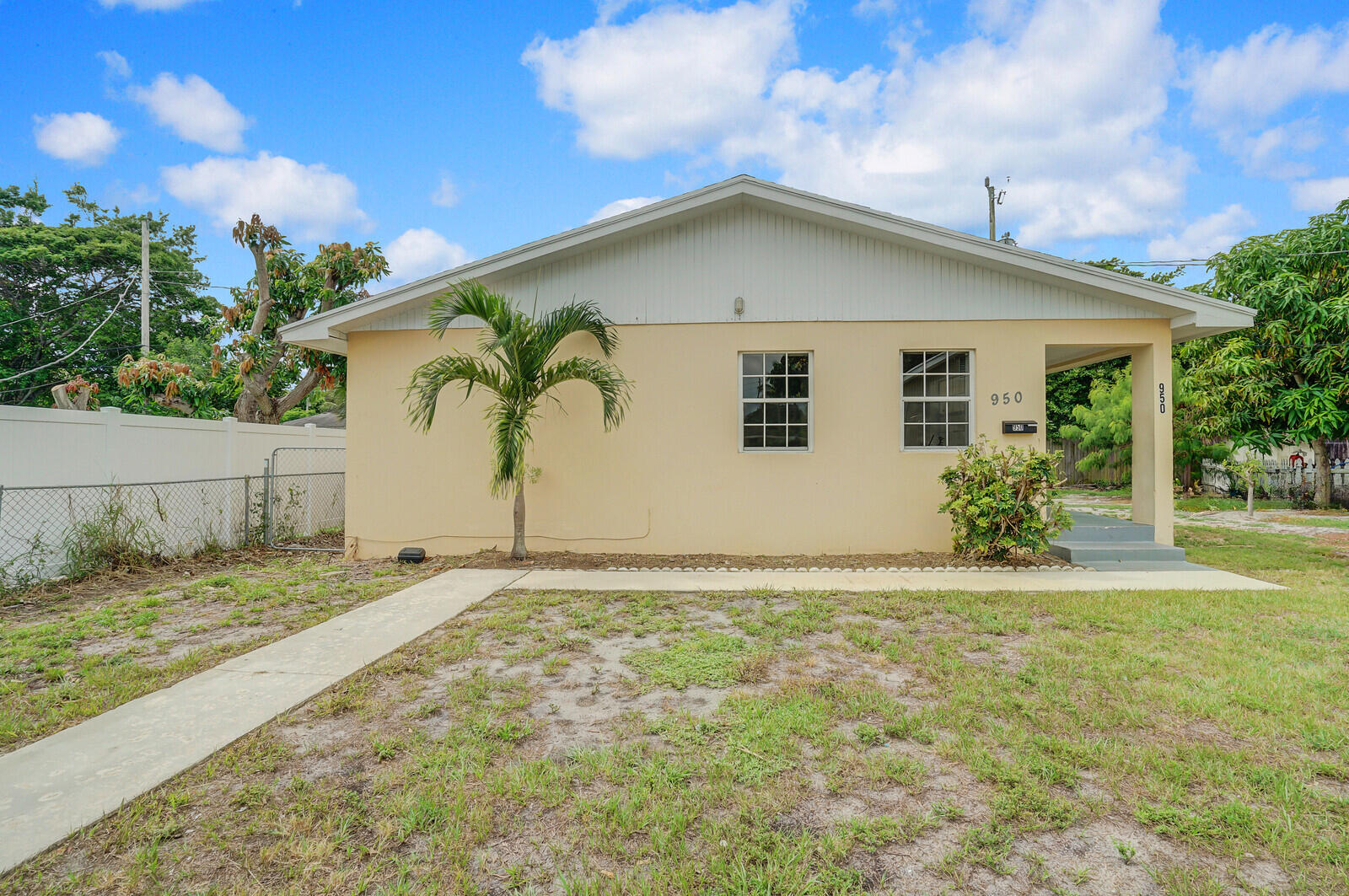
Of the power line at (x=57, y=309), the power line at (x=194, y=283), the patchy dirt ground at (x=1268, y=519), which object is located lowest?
the patchy dirt ground at (x=1268, y=519)

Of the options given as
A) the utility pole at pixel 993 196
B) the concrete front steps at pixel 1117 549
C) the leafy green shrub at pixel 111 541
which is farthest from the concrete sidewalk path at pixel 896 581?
the utility pole at pixel 993 196

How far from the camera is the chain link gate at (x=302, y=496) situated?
30.8 ft

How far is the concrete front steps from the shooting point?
7.35 meters

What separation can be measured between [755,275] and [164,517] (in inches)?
307

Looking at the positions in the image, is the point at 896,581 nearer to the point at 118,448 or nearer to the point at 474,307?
the point at 474,307

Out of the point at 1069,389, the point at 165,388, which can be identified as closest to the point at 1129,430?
the point at 1069,389

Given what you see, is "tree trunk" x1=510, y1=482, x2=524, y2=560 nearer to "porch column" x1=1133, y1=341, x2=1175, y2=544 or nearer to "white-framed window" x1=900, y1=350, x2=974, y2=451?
"white-framed window" x1=900, y1=350, x2=974, y2=451

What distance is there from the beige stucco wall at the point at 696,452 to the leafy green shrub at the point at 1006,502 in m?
0.64

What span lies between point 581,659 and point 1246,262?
1748 cm

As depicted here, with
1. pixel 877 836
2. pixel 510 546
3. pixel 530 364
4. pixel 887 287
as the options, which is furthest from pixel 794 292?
pixel 877 836

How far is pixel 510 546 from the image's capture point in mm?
8172

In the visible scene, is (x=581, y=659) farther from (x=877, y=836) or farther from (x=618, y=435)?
(x=618, y=435)

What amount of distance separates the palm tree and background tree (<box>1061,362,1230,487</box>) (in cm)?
1248

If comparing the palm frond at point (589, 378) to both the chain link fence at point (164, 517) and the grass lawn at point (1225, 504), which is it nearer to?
the chain link fence at point (164, 517)
